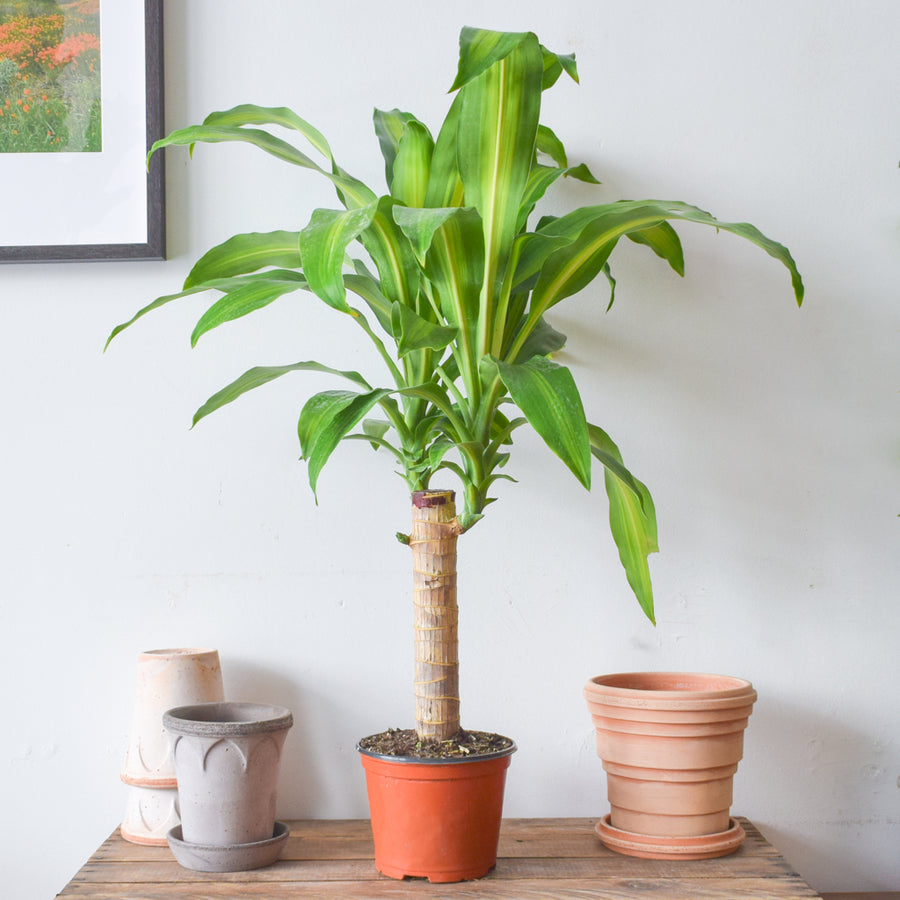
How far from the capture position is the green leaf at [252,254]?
1.13 metres

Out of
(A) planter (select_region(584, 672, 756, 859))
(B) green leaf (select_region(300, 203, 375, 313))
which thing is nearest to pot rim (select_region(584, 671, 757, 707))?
(A) planter (select_region(584, 672, 756, 859))

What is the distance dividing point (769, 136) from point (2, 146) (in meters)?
1.14

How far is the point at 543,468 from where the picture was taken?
133 cm

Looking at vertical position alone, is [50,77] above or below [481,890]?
above

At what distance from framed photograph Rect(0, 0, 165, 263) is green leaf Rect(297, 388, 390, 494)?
0.49 m

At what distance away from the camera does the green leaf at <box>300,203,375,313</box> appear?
853 mm

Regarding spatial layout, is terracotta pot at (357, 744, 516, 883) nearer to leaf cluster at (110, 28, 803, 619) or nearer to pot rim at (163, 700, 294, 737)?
pot rim at (163, 700, 294, 737)

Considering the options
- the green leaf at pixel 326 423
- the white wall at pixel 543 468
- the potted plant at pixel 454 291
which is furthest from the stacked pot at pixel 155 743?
the green leaf at pixel 326 423

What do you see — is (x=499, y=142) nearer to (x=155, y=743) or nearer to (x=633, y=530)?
(x=633, y=530)

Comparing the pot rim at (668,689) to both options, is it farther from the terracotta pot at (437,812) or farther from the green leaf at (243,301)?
the green leaf at (243,301)

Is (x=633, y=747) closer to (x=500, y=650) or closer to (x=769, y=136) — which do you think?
(x=500, y=650)

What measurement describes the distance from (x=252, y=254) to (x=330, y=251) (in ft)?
1.07

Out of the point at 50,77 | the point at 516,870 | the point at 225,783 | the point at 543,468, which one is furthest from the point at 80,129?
the point at 516,870

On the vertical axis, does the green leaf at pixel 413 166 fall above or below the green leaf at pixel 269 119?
below
